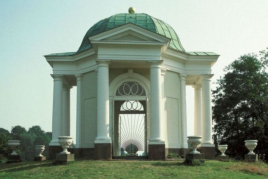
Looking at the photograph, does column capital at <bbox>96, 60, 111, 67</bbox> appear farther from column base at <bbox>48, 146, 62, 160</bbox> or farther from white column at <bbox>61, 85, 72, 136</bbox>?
white column at <bbox>61, 85, 72, 136</bbox>

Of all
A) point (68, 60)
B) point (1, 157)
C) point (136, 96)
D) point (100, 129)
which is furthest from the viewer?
point (1, 157)

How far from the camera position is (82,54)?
86.9 feet

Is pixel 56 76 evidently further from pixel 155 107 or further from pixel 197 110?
pixel 197 110

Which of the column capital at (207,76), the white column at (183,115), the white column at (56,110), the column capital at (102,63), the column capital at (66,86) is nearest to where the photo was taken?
the column capital at (102,63)

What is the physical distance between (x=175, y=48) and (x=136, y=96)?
15.0 feet

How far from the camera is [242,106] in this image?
140 ft

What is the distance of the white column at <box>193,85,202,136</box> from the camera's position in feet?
96.7

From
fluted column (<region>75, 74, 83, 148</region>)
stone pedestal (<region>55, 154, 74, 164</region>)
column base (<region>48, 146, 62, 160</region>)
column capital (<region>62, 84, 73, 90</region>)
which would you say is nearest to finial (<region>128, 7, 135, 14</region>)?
fluted column (<region>75, 74, 83, 148</region>)

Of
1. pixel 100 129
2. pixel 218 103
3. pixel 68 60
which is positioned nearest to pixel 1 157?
pixel 218 103

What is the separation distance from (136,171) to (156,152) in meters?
5.14

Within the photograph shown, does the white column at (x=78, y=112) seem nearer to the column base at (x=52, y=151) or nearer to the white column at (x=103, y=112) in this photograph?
the column base at (x=52, y=151)

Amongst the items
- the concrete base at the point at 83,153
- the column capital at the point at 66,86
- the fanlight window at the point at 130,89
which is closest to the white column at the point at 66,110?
the column capital at the point at 66,86

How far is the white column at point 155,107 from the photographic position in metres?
23.2

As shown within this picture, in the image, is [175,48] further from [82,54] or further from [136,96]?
[82,54]
